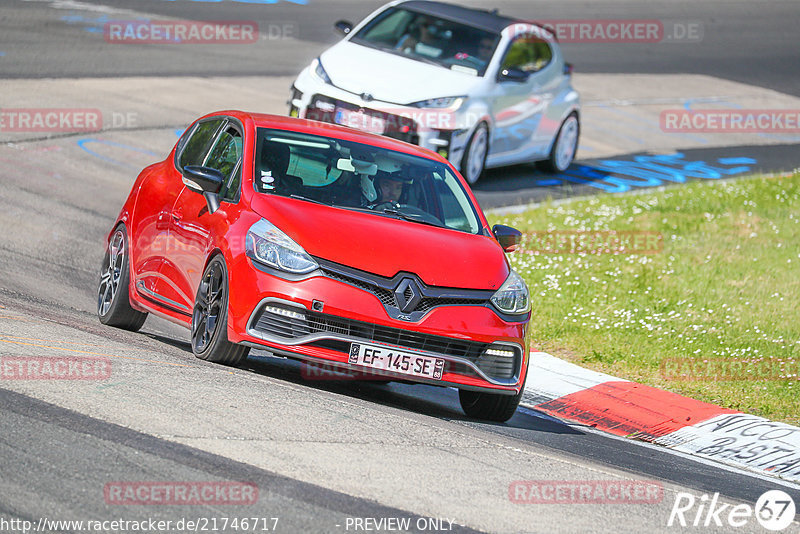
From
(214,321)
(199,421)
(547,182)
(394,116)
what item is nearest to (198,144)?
(214,321)

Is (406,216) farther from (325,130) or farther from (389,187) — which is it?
(325,130)

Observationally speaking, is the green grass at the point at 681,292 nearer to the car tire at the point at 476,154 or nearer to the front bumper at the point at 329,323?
the car tire at the point at 476,154

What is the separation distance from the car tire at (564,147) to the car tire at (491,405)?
10686mm

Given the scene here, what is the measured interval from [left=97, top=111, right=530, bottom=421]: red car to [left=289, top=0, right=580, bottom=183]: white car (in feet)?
20.3

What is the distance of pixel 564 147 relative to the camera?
1923cm

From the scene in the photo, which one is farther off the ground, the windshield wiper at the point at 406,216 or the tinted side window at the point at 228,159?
the tinted side window at the point at 228,159

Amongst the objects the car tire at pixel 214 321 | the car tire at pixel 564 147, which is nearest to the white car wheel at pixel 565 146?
the car tire at pixel 564 147

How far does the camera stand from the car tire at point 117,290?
31.1ft

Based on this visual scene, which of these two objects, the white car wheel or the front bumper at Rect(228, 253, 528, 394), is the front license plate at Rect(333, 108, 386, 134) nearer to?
the white car wheel

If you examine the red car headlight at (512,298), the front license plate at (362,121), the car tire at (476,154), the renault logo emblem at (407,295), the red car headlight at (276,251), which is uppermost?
the red car headlight at (276,251)

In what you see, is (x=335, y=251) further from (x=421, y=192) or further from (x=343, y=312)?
(x=421, y=192)

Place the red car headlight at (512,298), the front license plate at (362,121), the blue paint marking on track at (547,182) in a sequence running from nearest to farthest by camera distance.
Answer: the red car headlight at (512,298) → the front license plate at (362,121) → the blue paint marking on track at (547,182)

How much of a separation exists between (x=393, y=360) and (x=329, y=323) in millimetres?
431

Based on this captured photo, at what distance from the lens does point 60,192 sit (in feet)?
45.9
